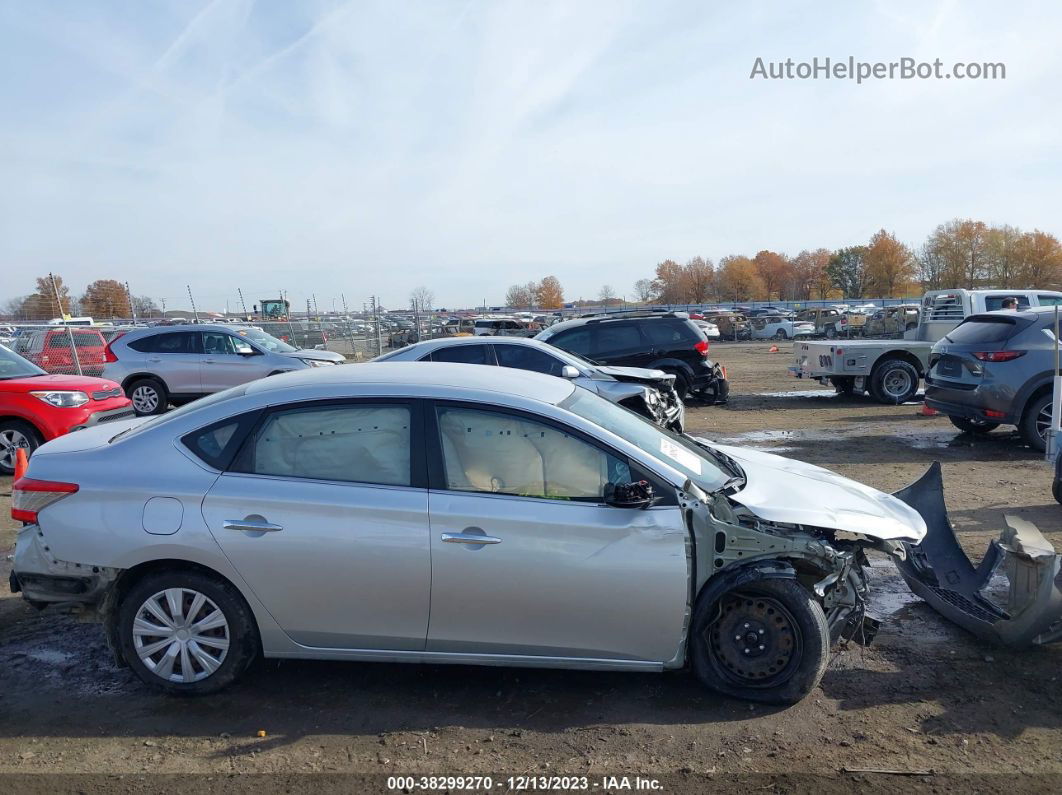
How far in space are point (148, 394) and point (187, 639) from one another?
1247cm

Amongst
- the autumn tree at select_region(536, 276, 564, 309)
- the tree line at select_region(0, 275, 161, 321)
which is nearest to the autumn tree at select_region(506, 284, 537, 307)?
the autumn tree at select_region(536, 276, 564, 309)

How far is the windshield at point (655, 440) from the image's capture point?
4184 mm

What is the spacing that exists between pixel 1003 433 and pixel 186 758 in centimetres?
1198

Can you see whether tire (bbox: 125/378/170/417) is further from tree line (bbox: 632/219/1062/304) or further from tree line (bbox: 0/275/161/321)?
tree line (bbox: 632/219/1062/304)

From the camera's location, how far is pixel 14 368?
389 inches

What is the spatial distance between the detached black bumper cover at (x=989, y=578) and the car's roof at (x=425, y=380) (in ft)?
7.93

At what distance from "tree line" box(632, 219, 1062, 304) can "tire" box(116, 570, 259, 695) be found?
58.5 m

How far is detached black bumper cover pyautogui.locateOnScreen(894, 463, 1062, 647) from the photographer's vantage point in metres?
4.29

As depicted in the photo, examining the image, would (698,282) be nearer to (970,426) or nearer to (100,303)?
(100,303)

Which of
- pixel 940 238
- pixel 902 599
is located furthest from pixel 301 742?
pixel 940 238

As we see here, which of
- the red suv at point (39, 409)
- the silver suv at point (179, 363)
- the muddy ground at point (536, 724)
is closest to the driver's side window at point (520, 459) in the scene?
the muddy ground at point (536, 724)

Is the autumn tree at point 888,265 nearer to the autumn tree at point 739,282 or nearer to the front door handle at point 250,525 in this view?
the autumn tree at point 739,282

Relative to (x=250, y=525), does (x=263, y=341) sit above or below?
above

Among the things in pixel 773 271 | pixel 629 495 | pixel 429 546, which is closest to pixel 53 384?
pixel 429 546
